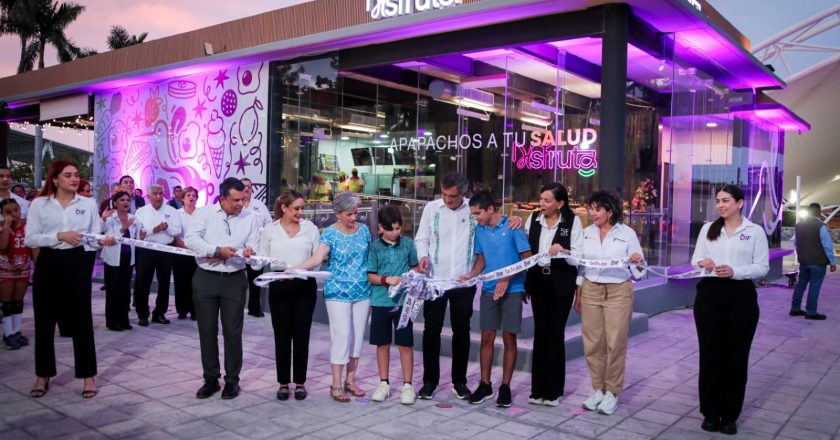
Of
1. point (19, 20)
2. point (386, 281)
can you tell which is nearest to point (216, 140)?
point (386, 281)

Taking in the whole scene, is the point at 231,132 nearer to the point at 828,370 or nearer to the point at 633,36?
the point at 633,36

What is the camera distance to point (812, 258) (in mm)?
10188

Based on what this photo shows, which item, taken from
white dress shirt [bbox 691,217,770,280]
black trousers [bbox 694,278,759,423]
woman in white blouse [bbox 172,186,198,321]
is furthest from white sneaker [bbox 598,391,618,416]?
woman in white blouse [bbox 172,186,198,321]

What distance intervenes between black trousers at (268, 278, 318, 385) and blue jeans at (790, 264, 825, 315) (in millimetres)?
8219

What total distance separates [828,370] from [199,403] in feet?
19.8

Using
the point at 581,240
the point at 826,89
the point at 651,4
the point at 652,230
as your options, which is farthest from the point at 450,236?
the point at 826,89

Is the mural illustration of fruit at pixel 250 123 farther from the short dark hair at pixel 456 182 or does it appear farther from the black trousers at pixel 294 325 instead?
the short dark hair at pixel 456 182

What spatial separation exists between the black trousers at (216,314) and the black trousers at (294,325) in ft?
0.96

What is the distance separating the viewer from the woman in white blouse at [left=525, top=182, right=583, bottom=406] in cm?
511

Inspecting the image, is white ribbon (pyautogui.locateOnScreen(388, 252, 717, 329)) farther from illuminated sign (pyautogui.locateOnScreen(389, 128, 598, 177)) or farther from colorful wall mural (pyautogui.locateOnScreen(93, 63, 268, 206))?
colorful wall mural (pyautogui.locateOnScreen(93, 63, 268, 206))

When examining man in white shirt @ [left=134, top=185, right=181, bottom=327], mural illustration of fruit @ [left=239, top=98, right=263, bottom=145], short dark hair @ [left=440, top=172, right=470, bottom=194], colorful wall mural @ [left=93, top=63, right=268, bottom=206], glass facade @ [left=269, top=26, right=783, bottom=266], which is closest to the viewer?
short dark hair @ [left=440, top=172, right=470, bottom=194]

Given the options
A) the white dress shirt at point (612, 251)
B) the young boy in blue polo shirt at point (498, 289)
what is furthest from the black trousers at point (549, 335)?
the white dress shirt at point (612, 251)

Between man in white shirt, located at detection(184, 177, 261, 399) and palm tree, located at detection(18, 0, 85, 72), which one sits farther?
palm tree, located at detection(18, 0, 85, 72)

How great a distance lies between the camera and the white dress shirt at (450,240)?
17.4 feet
